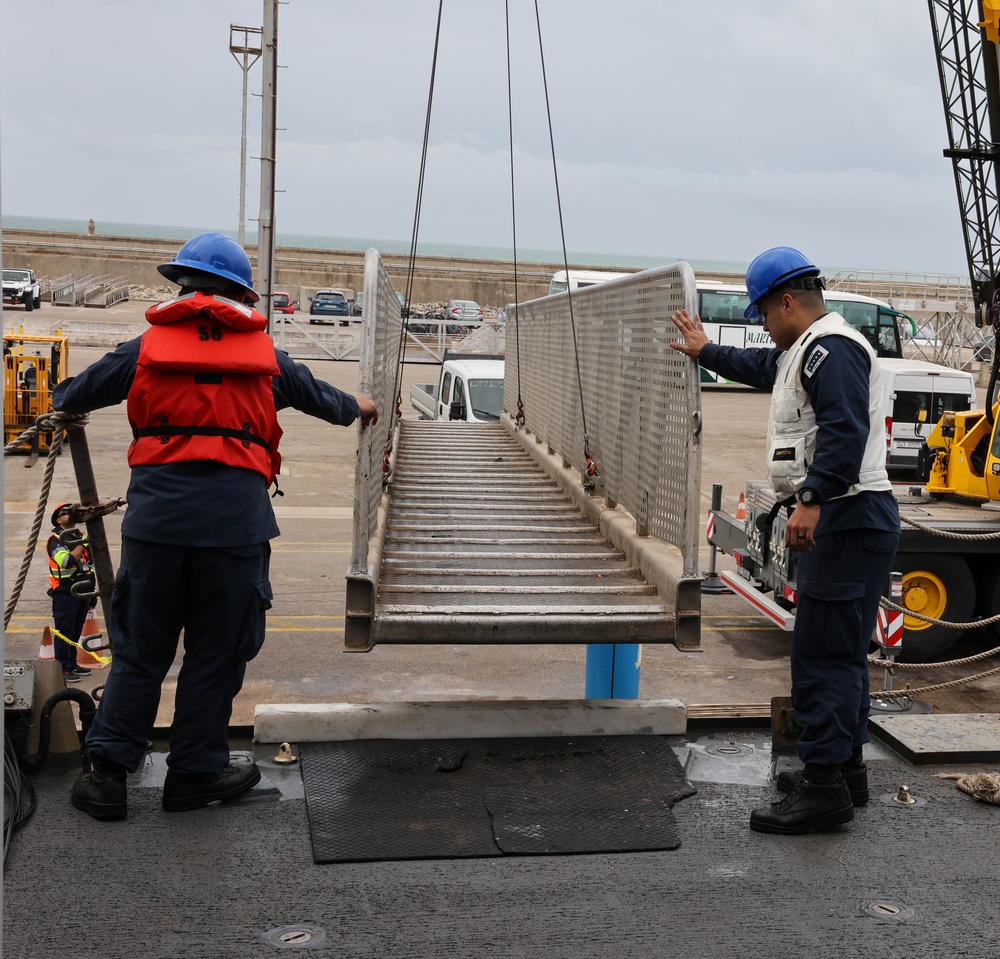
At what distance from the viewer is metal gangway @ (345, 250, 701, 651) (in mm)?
4051

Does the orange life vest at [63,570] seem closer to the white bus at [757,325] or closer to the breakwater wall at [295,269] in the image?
the white bus at [757,325]

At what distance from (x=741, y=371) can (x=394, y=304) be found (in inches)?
125

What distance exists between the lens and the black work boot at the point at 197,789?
357 cm

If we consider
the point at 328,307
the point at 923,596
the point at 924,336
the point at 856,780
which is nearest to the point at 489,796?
the point at 856,780

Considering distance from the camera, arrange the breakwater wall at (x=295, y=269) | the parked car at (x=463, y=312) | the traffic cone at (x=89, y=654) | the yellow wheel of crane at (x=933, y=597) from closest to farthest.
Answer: the traffic cone at (x=89, y=654) → the yellow wheel of crane at (x=933, y=597) → the parked car at (x=463, y=312) → the breakwater wall at (x=295, y=269)

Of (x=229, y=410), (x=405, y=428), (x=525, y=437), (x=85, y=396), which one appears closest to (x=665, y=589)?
(x=229, y=410)

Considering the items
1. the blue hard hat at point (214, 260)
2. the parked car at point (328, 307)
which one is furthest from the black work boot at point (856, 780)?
the parked car at point (328, 307)

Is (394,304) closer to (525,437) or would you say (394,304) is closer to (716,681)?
(525,437)

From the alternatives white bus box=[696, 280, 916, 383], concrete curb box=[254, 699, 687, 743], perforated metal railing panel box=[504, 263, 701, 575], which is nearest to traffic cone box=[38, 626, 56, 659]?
concrete curb box=[254, 699, 687, 743]

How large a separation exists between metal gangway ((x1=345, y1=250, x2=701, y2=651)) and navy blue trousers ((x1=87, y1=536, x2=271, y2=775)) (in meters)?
0.44

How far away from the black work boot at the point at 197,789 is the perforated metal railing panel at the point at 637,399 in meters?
1.83

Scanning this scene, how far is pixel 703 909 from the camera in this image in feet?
10.1

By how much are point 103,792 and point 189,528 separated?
2.89 feet

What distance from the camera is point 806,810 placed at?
3.55m
